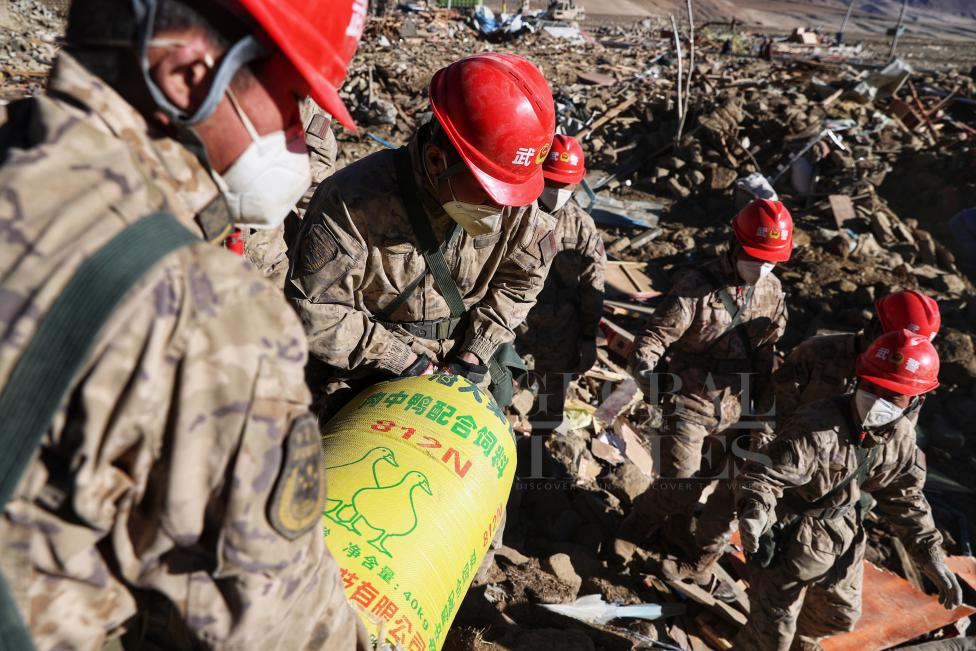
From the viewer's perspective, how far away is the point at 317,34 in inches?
53.6

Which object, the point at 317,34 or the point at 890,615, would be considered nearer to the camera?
the point at 317,34

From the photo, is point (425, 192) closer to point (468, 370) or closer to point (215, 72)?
point (468, 370)

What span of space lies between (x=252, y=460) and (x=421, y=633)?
4.62 ft

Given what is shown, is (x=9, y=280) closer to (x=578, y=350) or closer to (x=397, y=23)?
(x=578, y=350)

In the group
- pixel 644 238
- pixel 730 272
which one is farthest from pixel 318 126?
pixel 644 238

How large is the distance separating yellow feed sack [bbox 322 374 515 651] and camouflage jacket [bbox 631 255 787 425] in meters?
2.37

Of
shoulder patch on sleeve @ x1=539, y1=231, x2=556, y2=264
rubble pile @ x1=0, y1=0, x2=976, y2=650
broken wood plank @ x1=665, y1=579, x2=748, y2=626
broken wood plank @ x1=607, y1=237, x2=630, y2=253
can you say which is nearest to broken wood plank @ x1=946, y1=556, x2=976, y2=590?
rubble pile @ x1=0, y1=0, x2=976, y2=650

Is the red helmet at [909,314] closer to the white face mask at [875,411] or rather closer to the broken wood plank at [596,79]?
the white face mask at [875,411]

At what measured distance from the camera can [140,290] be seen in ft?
3.20

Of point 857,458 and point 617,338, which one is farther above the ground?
point 857,458

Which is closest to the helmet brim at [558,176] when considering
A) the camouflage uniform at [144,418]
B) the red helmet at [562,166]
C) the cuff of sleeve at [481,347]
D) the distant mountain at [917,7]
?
the red helmet at [562,166]

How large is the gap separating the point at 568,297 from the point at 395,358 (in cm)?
287

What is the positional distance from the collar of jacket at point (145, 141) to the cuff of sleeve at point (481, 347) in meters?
2.13

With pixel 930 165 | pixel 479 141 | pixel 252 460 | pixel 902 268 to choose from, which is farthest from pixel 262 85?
pixel 930 165
